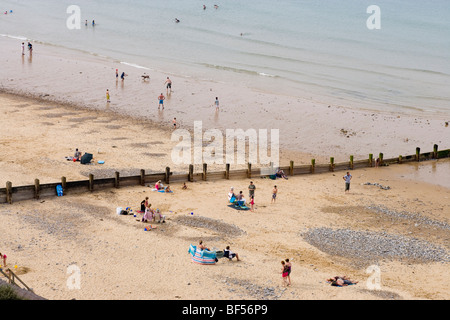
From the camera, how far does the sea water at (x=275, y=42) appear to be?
56688 mm

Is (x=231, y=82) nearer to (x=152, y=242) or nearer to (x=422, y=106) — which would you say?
(x=422, y=106)

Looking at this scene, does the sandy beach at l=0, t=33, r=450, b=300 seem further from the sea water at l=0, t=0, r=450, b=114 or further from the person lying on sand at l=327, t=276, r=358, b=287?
the sea water at l=0, t=0, r=450, b=114

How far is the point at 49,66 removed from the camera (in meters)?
56.7

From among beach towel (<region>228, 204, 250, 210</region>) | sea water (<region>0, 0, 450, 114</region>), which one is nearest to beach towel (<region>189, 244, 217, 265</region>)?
beach towel (<region>228, 204, 250, 210</region>)

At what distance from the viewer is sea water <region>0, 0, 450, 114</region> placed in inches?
2232

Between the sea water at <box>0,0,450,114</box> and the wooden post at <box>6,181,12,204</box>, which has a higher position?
the sea water at <box>0,0,450,114</box>

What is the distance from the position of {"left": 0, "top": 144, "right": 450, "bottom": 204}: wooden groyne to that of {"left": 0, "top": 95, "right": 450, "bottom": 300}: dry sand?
490 millimetres

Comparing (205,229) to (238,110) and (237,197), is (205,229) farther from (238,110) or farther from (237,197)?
(238,110)

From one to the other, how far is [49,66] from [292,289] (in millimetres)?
44080

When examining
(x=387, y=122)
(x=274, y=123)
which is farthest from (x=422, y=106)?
(x=274, y=123)

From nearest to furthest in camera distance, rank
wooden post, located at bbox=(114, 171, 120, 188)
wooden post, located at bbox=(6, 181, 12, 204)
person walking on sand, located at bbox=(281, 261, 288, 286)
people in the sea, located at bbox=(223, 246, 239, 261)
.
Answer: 1. person walking on sand, located at bbox=(281, 261, 288, 286)
2. people in the sea, located at bbox=(223, 246, 239, 261)
3. wooden post, located at bbox=(6, 181, 12, 204)
4. wooden post, located at bbox=(114, 171, 120, 188)

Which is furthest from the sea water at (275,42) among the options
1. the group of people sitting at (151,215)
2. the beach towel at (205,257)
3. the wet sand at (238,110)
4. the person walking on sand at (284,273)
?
the person walking on sand at (284,273)

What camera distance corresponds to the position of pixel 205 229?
24.2 metres

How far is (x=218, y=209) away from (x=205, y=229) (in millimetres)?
2593
